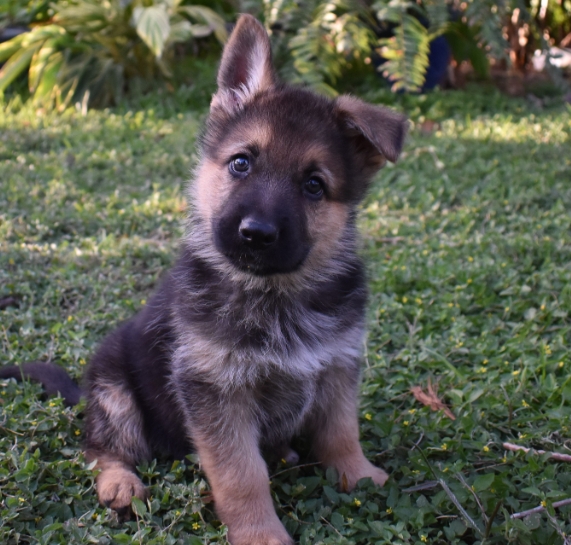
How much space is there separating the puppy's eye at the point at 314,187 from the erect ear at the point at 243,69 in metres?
0.54

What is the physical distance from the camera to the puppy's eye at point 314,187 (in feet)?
8.86

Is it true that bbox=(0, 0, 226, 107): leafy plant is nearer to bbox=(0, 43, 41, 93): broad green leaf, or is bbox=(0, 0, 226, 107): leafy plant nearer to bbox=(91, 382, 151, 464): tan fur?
bbox=(0, 43, 41, 93): broad green leaf

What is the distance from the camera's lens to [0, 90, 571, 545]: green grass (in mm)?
2580

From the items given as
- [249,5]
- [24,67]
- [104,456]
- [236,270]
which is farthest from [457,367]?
[24,67]

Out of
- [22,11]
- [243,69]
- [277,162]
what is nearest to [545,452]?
[277,162]

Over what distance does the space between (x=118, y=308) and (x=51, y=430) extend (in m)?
1.13

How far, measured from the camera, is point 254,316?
2664mm

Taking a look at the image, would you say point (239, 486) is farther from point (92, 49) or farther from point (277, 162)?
point (92, 49)

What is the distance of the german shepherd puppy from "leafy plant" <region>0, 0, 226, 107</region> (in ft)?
18.2

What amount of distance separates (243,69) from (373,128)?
2.54 feet

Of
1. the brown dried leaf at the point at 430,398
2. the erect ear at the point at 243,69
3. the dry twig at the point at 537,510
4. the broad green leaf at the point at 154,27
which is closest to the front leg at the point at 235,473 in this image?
the dry twig at the point at 537,510

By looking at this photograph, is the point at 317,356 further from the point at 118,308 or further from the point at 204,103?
the point at 204,103

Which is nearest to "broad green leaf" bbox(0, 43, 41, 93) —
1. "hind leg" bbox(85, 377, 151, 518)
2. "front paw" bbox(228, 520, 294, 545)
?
"hind leg" bbox(85, 377, 151, 518)

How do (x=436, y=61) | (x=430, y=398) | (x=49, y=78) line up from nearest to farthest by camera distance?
(x=430, y=398), (x=49, y=78), (x=436, y=61)
